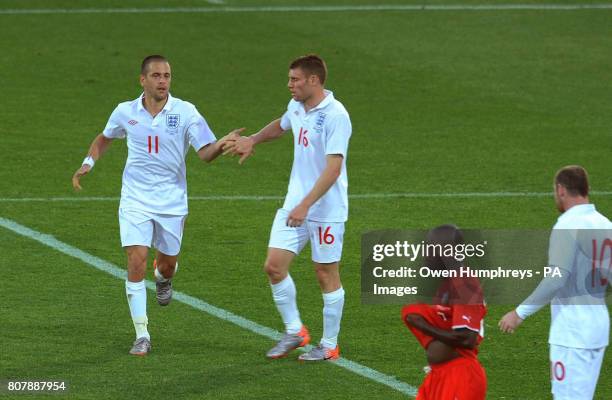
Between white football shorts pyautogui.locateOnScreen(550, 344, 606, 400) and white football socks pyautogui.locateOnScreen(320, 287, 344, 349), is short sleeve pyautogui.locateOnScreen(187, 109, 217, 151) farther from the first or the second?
white football shorts pyautogui.locateOnScreen(550, 344, 606, 400)

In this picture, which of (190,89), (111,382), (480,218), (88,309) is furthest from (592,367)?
(190,89)

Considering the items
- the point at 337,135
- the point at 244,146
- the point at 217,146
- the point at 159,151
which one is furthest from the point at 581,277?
the point at 159,151

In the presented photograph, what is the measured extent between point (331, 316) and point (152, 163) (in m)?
1.83

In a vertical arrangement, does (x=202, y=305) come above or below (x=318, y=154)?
below

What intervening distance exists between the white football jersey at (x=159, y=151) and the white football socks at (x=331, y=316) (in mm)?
1424

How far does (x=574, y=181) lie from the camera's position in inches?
324

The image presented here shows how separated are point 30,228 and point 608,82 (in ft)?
37.4

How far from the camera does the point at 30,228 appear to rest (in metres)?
15.2

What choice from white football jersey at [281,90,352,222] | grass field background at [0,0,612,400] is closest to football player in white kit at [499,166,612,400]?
grass field background at [0,0,612,400]

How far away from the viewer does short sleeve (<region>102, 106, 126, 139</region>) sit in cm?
1138

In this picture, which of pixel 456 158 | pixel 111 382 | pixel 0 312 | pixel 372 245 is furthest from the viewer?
pixel 456 158

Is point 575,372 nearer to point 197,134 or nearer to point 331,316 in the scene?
point 331,316

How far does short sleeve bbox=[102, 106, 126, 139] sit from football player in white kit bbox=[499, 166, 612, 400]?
4.26 m

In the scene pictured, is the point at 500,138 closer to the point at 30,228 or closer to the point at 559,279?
the point at 30,228
